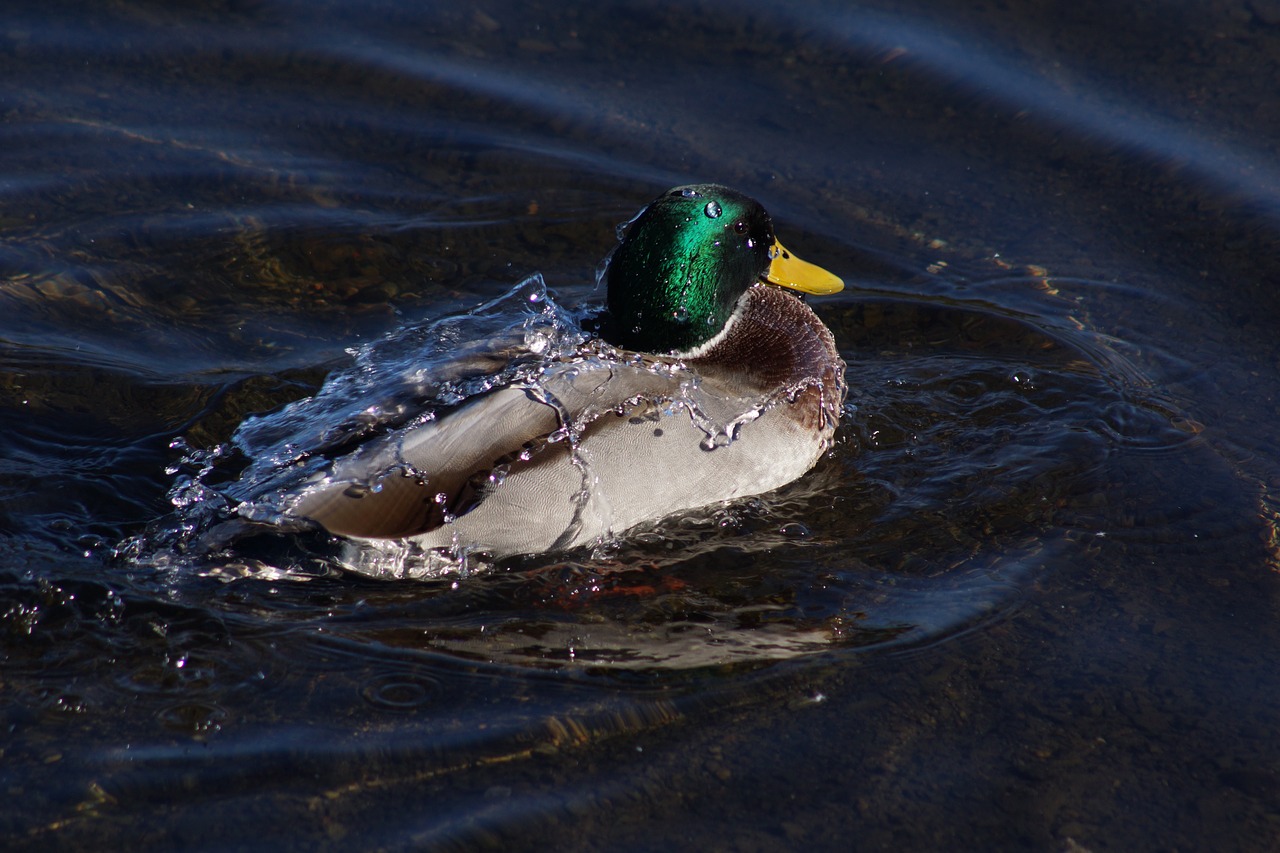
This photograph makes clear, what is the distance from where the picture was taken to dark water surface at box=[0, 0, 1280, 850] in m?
3.84

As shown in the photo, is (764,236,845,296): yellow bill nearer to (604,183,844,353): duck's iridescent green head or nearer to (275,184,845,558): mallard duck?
(275,184,845,558): mallard duck

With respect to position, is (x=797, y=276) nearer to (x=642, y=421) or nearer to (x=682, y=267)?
(x=682, y=267)

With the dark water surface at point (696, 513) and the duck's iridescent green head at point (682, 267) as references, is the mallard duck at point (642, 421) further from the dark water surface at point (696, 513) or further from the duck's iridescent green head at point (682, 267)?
the dark water surface at point (696, 513)

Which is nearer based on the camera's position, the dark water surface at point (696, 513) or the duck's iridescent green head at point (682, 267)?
the dark water surface at point (696, 513)

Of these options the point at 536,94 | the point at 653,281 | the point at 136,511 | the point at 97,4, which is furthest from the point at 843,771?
the point at 97,4

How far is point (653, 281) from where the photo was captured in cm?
531

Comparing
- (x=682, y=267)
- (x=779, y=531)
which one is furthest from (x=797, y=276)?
(x=779, y=531)

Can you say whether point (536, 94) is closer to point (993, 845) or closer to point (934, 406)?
point (934, 406)

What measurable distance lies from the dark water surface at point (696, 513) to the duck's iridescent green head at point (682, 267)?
31cm

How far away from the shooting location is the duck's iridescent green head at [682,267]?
5277 mm

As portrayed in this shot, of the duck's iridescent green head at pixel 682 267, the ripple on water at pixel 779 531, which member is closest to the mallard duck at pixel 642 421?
the duck's iridescent green head at pixel 682 267

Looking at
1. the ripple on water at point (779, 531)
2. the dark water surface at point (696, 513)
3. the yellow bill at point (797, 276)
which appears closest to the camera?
the dark water surface at point (696, 513)

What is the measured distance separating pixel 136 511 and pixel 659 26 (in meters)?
4.59

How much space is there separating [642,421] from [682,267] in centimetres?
83
